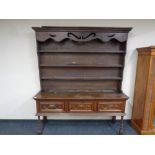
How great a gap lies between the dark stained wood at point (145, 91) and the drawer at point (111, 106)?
41cm

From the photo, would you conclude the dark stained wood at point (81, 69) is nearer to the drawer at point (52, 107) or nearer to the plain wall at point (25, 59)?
the drawer at point (52, 107)

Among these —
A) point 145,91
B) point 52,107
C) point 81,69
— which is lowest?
point 52,107

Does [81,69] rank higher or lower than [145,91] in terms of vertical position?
higher

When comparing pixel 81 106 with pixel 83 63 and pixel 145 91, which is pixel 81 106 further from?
pixel 145 91

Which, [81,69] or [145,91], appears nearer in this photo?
[145,91]

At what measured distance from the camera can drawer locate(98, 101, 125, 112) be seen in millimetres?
2332

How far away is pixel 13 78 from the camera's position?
2699 millimetres

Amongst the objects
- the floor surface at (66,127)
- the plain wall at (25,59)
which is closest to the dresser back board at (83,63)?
the plain wall at (25,59)

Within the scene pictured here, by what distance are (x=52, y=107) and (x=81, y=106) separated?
1.64ft

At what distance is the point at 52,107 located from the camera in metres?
2.34

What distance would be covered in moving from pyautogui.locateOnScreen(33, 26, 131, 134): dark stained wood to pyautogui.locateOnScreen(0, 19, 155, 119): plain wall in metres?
0.19

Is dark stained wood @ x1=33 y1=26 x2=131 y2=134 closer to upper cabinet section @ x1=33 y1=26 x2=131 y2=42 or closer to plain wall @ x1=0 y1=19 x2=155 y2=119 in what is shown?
upper cabinet section @ x1=33 y1=26 x2=131 y2=42

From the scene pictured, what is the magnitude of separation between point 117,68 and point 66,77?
3.34ft

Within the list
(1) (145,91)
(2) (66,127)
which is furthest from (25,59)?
(1) (145,91)
